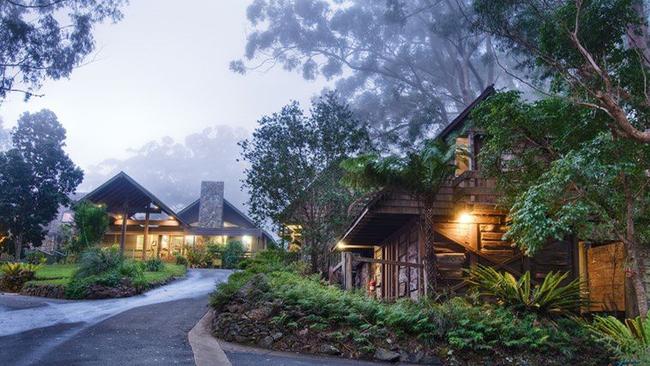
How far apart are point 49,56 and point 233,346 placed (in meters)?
10.6

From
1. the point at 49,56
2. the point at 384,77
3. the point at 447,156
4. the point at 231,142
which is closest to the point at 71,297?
the point at 49,56

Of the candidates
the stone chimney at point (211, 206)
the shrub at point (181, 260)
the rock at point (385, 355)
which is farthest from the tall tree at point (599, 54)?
the stone chimney at point (211, 206)

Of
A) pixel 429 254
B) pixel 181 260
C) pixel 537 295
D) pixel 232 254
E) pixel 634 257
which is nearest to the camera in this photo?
pixel 634 257

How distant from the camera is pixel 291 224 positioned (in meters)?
23.9

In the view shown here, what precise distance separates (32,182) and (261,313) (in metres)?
28.7

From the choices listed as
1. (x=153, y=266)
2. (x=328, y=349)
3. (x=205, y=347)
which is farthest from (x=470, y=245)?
(x=153, y=266)

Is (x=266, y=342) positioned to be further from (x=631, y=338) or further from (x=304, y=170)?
(x=304, y=170)

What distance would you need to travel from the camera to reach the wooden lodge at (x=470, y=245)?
14.0 meters

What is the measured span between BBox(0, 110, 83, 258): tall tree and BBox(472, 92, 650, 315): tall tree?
2983 cm

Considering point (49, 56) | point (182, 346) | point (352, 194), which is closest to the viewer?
point (182, 346)

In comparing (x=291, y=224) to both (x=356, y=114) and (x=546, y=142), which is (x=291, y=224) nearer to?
(x=546, y=142)

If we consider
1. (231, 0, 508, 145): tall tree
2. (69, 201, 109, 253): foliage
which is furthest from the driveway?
(231, 0, 508, 145): tall tree

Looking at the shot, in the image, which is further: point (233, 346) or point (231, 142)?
point (231, 142)

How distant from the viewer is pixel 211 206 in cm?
4366
